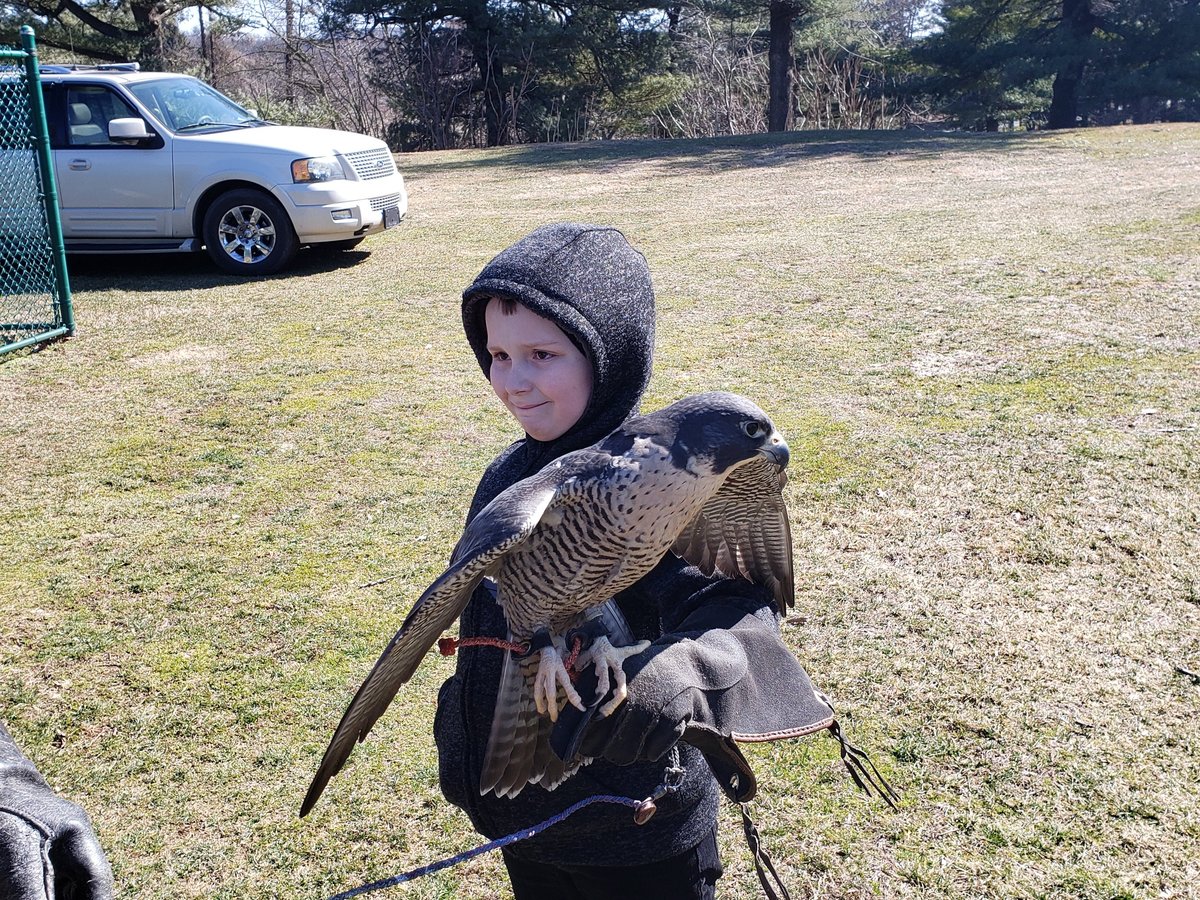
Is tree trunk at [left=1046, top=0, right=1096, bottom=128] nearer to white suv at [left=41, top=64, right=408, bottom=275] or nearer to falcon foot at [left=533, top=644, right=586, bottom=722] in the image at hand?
white suv at [left=41, top=64, right=408, bottom=275]

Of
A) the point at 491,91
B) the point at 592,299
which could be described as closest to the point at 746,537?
the point at 592,299

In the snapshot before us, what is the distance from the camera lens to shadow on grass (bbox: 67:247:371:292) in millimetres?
9414

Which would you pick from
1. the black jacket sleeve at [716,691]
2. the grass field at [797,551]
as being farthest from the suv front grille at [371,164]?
the black jacket sleeve at [716,691]

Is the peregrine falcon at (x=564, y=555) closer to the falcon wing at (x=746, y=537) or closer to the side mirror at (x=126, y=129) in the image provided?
the falcon wing at (x=746, y=537)

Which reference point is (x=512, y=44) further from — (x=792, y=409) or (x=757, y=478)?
(x=757, y=478)

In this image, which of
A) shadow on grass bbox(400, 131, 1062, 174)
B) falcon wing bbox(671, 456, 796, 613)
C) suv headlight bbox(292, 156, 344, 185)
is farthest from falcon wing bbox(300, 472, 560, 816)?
shadow on grass bbox(400, 131, 1062, 174)

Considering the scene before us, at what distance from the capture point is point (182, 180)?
926 centimetres

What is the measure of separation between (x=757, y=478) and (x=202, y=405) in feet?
16.9

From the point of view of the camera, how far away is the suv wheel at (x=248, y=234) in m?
9.33

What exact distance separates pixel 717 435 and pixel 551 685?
1.56 feet

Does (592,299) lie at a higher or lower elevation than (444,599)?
higher

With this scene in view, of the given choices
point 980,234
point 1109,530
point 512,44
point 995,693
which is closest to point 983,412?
point 1109,530

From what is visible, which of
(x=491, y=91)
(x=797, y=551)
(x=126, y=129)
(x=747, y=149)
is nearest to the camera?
(x=797, y=551)

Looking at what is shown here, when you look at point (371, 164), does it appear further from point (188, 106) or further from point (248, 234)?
point (188, 106)
